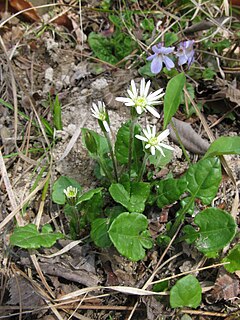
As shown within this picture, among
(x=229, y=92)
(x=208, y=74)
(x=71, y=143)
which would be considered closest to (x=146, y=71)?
(x=208, y=74)

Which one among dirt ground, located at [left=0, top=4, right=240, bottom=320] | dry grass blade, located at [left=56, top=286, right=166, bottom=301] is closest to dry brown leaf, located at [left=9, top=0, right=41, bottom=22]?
dirt ground, located at [left=0, top=4, right=240, bottom=320]

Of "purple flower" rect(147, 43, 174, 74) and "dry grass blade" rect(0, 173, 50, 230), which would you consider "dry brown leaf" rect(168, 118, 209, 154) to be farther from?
"dry grass blade" rect(0, 173, 50, 230)

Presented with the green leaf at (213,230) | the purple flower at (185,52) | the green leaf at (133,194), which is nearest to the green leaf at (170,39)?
the purple flower at (185,52)

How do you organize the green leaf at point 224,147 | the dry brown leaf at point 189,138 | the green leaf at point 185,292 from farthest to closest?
the dry brown leaf at point 189,138 < the green leaf at point 224,147 < the green leaf at point 185,292

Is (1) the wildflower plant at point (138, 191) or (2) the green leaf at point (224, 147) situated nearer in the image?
(1) the wildflower plant at point (138, 191)

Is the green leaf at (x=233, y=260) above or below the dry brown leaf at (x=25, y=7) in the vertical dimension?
below

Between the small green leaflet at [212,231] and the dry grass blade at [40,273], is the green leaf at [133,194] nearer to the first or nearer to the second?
the small green leaflet at [212,231]

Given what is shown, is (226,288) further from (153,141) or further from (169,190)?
(153,141)

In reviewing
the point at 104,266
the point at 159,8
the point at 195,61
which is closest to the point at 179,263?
the point at 104,266
